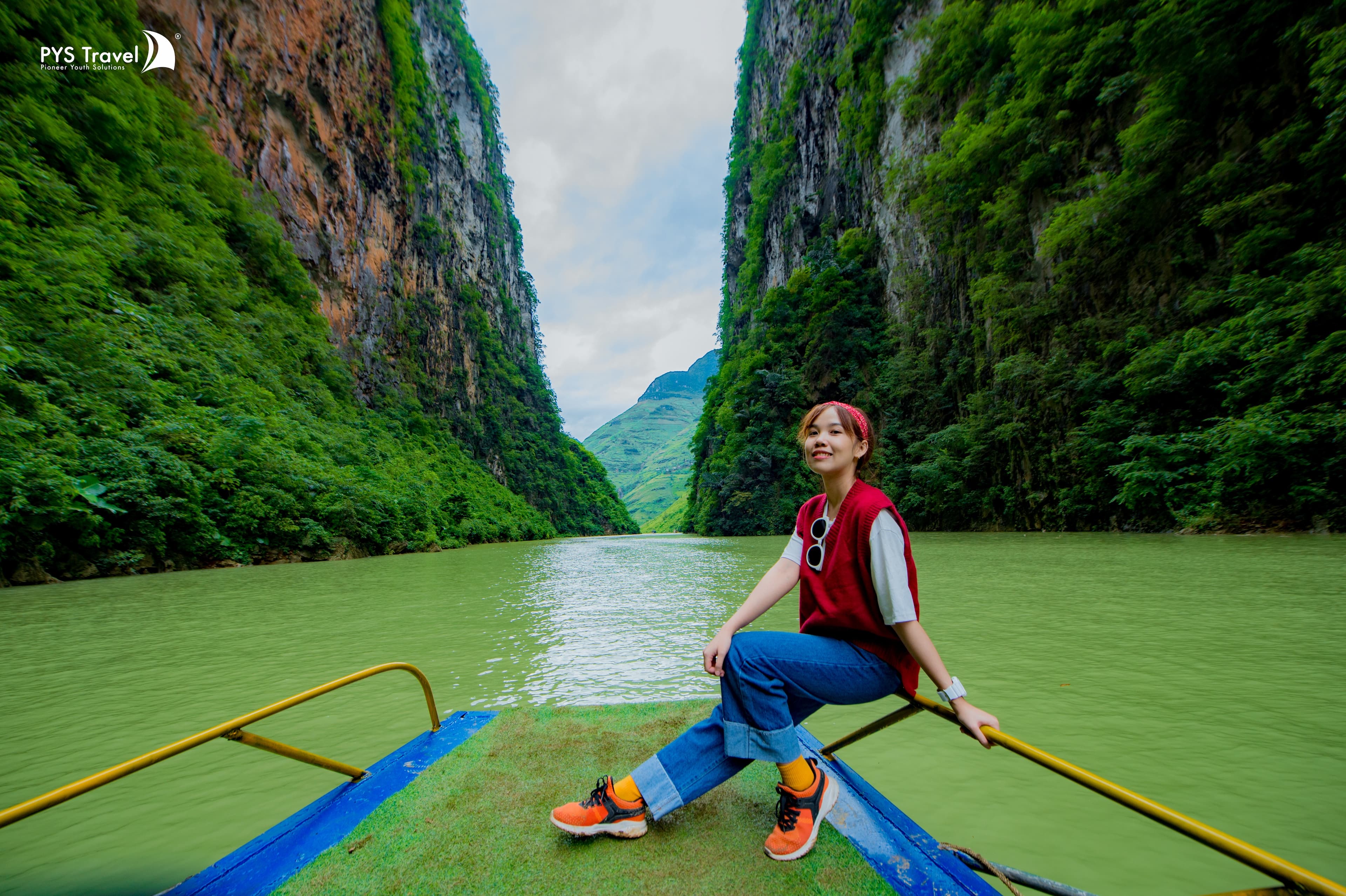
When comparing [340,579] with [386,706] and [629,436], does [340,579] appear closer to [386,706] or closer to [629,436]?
[386,706]

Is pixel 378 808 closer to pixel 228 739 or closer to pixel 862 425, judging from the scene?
pixel 228 739

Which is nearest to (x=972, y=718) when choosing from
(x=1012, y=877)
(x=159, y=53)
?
(x=1012, y=877)

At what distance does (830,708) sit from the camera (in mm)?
2611

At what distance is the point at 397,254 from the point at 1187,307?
3013cm

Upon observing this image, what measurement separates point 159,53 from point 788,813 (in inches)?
913

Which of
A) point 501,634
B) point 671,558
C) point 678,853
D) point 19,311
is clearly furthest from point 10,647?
point 671,558

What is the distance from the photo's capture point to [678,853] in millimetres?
1326

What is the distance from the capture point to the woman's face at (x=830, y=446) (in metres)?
1.45

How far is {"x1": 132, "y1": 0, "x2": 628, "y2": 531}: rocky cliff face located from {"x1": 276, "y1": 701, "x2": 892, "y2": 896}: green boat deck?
22760mm

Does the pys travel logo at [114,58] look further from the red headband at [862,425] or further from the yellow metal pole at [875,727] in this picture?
the yellow metal pole at [875,727]

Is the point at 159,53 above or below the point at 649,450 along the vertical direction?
below

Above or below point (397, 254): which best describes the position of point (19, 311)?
below

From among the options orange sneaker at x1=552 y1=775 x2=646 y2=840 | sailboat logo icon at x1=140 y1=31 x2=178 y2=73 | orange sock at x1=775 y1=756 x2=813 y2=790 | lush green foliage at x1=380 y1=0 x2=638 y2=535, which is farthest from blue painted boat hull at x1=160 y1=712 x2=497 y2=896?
lush green foliage at x1=380 y1=0 x2=638 y2=535

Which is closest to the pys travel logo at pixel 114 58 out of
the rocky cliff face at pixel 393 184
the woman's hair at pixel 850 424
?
the rocky cliff face at pixel 393 184
